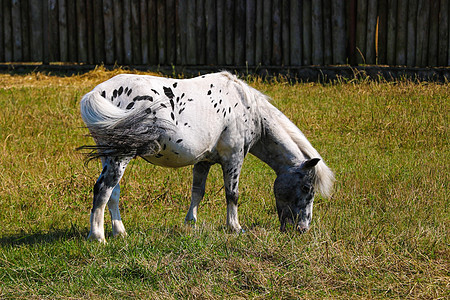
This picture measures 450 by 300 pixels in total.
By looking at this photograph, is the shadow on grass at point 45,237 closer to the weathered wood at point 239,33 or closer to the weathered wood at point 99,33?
the weathered wood at point 239,33

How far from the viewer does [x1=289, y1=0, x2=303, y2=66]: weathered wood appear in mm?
12766

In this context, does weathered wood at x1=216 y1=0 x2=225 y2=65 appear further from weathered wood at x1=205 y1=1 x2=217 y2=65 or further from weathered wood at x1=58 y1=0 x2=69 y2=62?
weathered wood at x1=58 y1=0 x2=69 y2=62

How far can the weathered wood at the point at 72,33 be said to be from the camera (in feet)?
46.2

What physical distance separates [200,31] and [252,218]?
26.1 feet

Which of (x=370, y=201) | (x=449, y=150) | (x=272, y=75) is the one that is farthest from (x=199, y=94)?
(x=272, y=75)

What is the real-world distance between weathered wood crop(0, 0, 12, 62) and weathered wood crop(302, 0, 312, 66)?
6881 millimetres

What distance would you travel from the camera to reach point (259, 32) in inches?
515

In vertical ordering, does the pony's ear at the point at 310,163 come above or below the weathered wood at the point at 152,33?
below

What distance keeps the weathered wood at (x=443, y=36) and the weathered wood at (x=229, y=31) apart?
4.22 m

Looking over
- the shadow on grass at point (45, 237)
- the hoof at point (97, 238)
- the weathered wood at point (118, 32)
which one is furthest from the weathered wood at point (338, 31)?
the hoof at point (97, 238)

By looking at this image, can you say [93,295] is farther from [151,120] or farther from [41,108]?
[41,108]

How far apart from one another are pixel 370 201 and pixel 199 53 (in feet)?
25.4

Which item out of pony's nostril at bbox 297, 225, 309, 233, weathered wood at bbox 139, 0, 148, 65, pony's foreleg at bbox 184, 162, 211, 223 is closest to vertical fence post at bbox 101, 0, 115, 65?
weathered wood at bbox 139, 0, 148, 65

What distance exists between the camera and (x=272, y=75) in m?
13.0
